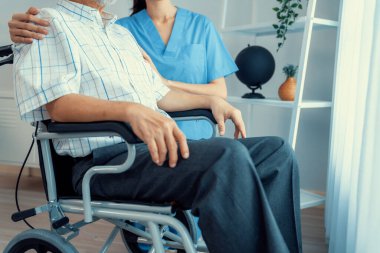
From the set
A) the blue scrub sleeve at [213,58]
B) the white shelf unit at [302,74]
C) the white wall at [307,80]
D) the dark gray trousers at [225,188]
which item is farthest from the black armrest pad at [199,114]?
the white wall at [307,80]

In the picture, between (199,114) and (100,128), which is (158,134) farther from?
(199,114)

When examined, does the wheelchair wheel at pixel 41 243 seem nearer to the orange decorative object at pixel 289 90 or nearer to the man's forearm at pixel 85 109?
the man's forearm at pixel 85 109

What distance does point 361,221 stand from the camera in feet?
4.00

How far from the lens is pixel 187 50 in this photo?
179 cm

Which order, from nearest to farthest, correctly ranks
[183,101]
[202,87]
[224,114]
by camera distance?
[224,114], [183,101], [202,87]

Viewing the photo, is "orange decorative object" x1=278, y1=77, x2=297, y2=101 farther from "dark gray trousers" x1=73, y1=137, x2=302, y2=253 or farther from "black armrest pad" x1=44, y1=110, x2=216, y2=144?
"black armrest pad" x1=44, y1=110, x2=216, y2=144

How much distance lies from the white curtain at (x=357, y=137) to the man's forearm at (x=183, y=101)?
432mm

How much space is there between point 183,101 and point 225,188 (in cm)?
53

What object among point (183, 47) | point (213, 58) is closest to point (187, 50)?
point (183, 47)

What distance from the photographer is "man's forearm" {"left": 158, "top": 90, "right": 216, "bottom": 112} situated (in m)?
1.28

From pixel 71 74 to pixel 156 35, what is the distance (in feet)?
2.61

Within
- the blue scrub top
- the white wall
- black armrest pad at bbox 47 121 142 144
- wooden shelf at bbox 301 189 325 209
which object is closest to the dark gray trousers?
black armrest pad at bbox 47 121 142 144

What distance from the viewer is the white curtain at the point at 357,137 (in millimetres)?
1153

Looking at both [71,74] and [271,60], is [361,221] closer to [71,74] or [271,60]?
[71,74]
